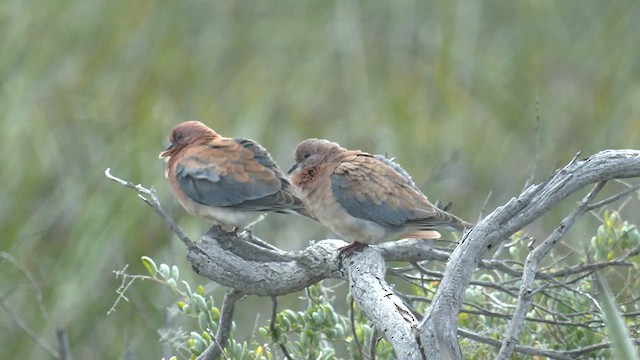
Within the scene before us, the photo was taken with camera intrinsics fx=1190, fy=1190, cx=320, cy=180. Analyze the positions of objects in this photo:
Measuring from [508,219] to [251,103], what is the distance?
3.13 metres

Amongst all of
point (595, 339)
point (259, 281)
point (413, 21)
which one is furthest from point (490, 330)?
point (413, 21)

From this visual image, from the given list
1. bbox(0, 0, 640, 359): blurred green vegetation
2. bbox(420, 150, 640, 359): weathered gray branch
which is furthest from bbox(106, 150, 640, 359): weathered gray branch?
bbox(0, 0, 640, 359): blurred green vegetation

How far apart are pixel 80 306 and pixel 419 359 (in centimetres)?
312

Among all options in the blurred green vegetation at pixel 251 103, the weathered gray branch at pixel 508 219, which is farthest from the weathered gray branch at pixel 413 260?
the blurred green vegetation at pixel 251 103

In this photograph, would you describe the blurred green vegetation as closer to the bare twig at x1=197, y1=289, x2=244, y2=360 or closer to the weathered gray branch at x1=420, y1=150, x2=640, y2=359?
the bare twig at x1=197, y1=289, x2=244, y2=360

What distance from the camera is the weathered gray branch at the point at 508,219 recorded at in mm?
2094

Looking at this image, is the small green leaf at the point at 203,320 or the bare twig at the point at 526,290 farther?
the small green leaf at the point at 203,320

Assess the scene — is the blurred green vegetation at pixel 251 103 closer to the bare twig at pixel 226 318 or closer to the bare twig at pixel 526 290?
the bare twig at pixel 226 318

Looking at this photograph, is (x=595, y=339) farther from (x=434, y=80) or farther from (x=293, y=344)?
(x=434, y=80)

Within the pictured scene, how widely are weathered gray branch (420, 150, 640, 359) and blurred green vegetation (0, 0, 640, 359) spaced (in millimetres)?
2435

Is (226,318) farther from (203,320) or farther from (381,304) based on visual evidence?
(381,304)

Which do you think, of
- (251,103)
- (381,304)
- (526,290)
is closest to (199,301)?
(381,304)

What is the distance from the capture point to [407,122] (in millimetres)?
5320

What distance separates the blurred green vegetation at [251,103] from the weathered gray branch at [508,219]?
2435 millimetres
